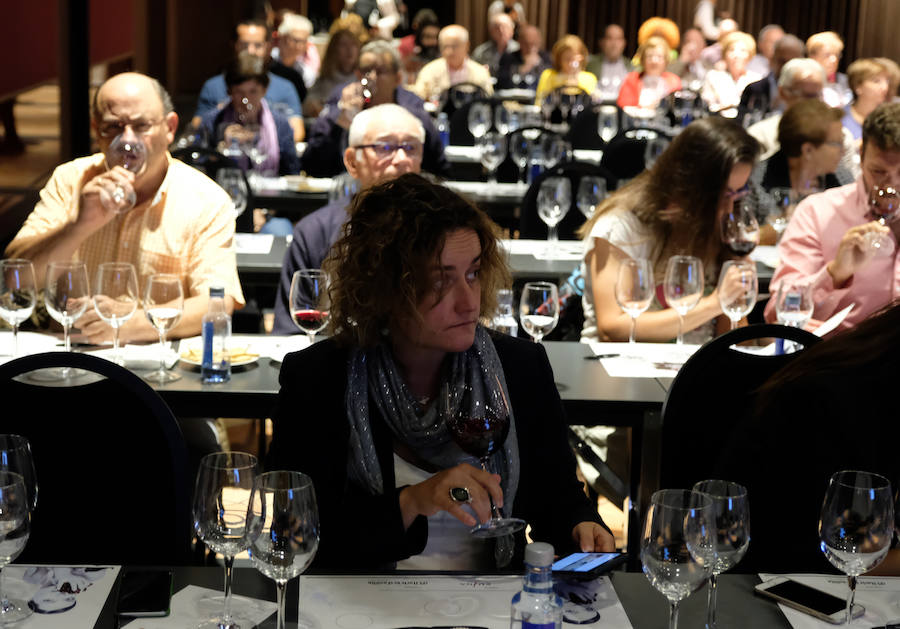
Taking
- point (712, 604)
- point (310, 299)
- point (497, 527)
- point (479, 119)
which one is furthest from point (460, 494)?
point (479, 119)

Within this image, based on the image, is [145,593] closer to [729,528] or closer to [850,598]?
[729,528]

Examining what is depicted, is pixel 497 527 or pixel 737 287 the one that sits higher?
pixel 737 287

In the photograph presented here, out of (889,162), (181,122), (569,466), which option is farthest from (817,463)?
(181,122)

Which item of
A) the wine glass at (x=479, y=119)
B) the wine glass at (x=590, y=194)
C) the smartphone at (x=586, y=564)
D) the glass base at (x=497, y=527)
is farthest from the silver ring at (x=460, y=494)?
the wine glass at (x=479, y=119)

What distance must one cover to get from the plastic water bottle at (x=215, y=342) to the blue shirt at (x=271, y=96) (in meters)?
4.84

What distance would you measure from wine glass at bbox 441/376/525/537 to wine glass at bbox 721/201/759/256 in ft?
5.60

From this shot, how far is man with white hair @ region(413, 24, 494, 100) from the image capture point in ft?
34.1

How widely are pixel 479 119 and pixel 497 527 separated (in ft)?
18.3

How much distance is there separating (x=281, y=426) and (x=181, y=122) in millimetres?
10048

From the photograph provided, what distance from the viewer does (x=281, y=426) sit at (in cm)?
213

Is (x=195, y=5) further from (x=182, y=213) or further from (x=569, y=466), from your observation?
(x=569, y=466)

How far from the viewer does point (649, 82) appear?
9508mm

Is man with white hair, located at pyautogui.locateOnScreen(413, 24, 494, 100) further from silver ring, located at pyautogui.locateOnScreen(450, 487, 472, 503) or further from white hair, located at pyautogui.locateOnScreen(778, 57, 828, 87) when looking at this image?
silver ring, located at pyautogui.locateOnScreen(450, 487, 472, 503)

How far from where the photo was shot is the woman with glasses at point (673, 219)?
351cm
